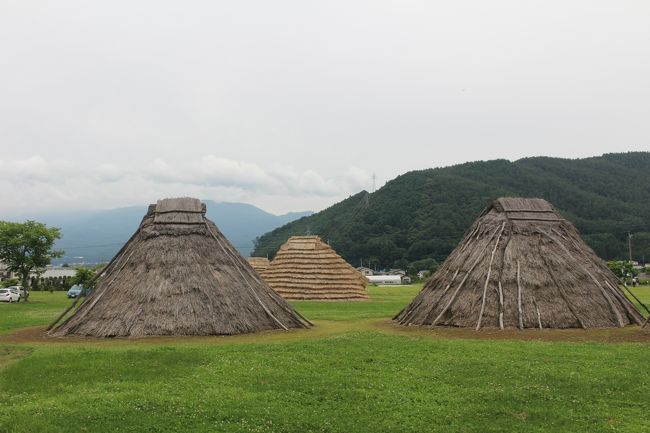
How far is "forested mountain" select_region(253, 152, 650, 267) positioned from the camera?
90.3 metres

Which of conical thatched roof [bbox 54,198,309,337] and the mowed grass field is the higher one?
conical thatched roof [bbox 54,198,309,337]

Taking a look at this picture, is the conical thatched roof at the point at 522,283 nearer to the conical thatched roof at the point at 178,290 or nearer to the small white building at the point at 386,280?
the conical thatched roof at the point at 178,290

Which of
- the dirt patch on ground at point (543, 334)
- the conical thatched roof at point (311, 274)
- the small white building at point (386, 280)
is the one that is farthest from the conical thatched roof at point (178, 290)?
the small white building at point (386, 280)

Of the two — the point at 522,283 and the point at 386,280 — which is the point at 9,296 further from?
the point at 386,280

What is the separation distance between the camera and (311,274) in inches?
1767

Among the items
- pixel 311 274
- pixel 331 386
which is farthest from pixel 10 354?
pixel 311 274

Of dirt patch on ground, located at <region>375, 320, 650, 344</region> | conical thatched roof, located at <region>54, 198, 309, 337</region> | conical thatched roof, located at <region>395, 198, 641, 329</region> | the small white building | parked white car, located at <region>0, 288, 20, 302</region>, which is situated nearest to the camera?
dirt patch on ground, located at <region>375, 320, 650, 344</region>

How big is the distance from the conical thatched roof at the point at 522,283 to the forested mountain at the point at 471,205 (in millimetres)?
65530

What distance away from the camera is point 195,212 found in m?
23.2

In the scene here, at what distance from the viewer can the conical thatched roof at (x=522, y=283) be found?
2000 cm

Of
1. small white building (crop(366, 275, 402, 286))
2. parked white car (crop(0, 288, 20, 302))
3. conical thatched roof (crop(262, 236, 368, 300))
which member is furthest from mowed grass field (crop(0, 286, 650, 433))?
small white building (crop(366, 275, 402, 286))

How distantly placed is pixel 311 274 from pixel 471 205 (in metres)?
53.6

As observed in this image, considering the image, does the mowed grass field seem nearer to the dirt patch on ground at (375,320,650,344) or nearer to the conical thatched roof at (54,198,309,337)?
the dirt patch on ground at (375,320,650,344)

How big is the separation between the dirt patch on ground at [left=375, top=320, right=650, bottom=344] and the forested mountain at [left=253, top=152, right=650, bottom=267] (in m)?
69.2
